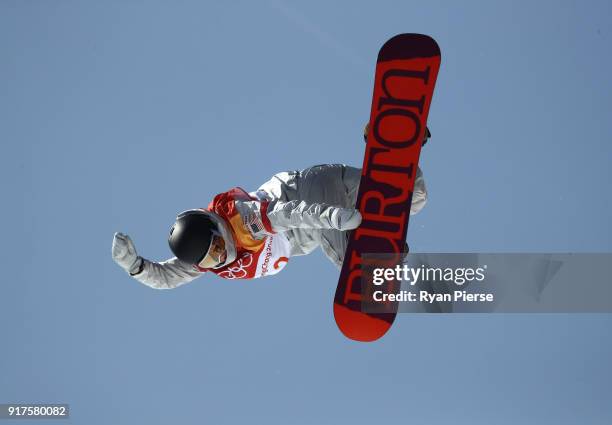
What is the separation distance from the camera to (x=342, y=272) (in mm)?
6160

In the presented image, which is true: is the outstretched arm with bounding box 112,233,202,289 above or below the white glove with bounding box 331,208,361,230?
above

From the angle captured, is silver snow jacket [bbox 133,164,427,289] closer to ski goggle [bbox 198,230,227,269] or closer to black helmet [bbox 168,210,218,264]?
ski goggle [bbox 198,230,227,269]

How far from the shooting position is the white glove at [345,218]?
17.3 feet

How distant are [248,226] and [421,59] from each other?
220 centimetres

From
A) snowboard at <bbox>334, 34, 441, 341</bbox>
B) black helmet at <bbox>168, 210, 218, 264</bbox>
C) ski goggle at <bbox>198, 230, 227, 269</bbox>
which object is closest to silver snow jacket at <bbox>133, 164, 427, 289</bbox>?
snowboard at <bbox>334, 34, 441, 341</bbox>

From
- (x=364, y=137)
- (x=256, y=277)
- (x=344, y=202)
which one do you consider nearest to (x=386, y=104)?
(x=364, y=137)

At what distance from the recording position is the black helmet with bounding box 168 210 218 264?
18.6ft

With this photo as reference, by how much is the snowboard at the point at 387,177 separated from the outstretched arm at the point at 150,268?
1.42 meters

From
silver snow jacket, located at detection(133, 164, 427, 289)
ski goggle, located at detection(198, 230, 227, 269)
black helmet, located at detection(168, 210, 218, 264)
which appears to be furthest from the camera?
silver snow jacket, located at detection(133, 164, 427, 289)

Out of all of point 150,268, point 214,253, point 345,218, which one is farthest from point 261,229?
point 150,268

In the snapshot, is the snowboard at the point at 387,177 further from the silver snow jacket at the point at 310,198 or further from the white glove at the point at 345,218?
the white glove at the point at 345,218

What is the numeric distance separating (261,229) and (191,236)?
604mm

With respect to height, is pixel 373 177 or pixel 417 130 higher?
pixel 417 130

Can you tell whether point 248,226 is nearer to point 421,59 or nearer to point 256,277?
point 256,277
